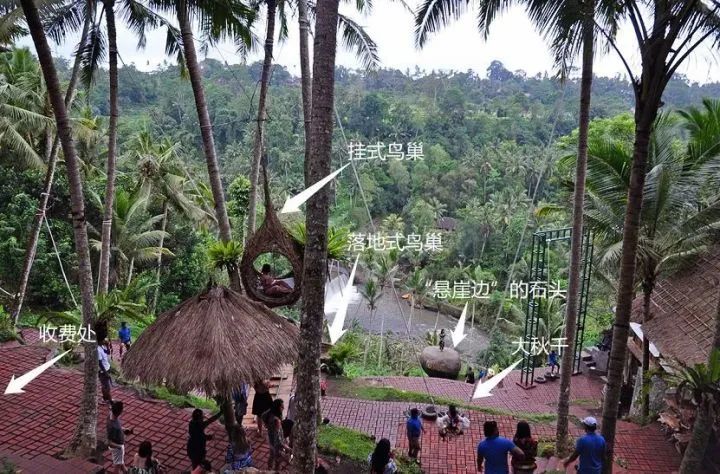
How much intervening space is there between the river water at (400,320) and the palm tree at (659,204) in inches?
676

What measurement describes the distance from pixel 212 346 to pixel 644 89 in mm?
5292

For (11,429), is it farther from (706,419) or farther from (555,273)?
(555,273)

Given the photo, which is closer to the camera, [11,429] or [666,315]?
[11,429]

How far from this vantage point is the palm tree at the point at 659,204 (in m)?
9.11

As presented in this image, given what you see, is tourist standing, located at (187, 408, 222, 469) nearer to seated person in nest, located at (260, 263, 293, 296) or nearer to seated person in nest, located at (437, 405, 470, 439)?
seated person in nest, located at (260, 263, 293, 296)

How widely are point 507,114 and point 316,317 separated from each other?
5516 centimetres

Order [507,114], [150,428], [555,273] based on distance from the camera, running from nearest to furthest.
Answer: [150,428] < [555,273] < [507,114]

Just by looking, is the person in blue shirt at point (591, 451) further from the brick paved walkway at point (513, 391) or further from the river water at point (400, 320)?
the river water at point (400, 320)

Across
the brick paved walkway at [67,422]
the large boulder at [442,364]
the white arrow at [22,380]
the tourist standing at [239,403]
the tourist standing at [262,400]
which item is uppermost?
the tourist standing at [262,400]

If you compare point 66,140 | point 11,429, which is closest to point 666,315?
point 66,140

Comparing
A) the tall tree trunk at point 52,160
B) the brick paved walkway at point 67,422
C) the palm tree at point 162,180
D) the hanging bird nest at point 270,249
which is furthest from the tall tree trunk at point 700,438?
the palm tree at point 162,180

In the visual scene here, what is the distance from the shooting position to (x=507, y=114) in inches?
2192

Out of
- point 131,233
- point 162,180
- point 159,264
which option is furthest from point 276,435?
point 162,180

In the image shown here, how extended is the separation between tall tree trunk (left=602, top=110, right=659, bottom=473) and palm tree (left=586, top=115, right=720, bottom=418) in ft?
13.5
